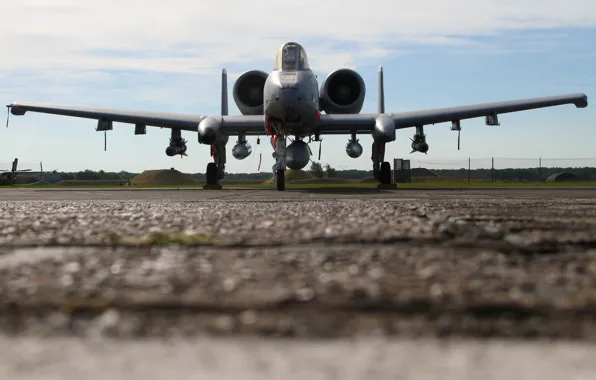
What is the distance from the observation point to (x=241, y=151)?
981 inches

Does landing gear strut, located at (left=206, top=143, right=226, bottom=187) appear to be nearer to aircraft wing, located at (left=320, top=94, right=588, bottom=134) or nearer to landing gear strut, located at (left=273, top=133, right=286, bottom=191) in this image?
aircraft wing, located at (left=320, top=94, right=588, bottom=134)

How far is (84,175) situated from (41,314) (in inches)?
4295

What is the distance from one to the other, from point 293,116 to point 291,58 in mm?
2002

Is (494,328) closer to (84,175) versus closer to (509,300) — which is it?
(509,300)

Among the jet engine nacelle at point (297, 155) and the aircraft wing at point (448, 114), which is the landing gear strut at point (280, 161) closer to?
the jet engine nacelle at point (297, 155)

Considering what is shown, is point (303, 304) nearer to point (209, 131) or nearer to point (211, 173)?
point (209, 131)

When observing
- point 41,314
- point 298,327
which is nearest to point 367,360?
point 298,327

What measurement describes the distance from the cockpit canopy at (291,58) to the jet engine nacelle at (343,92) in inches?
308

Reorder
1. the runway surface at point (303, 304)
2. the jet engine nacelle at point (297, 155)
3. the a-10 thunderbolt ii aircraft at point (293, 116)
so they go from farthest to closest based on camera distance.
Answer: the jet engine nacelle at point (297, 155) → the a-10 thunderbolt ii aircraft at point (293, 116) → the runway surface at point (303, 304)

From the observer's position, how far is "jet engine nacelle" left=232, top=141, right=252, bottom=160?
24802mm

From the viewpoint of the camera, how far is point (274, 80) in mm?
17516

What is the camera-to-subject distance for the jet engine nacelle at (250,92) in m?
26.4

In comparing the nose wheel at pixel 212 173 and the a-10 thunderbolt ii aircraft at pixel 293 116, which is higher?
the a-10 thunderbolt ii aircraft at pixel 293 116

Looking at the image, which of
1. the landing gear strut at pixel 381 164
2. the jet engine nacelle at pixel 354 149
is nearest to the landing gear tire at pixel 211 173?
the jet engine nacelle at pixel 354 149
